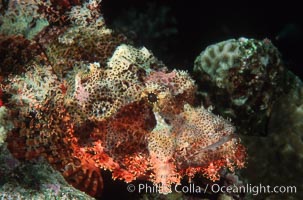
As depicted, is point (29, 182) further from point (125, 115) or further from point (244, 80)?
point (244, 80)

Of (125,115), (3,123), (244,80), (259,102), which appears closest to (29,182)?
(3,123)

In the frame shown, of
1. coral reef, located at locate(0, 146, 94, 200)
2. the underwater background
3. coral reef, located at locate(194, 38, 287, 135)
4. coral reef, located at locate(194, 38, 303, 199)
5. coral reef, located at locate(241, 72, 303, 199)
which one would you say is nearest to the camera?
coral reef, located at locate(0, 146, 94, 200)

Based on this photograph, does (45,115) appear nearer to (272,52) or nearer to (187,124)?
(187,124)

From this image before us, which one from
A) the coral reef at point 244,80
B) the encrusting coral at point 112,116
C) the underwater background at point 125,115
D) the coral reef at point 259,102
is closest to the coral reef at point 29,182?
the underwater background at point 125,115

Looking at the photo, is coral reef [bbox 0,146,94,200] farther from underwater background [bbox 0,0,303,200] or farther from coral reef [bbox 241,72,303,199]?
coral reef [bbox 241,72,303,199]

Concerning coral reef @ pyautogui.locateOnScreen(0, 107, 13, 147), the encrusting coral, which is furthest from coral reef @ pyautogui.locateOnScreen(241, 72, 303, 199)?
coral reef @ pyautogui.locateOnScreen(0, 107, 13, 147)
